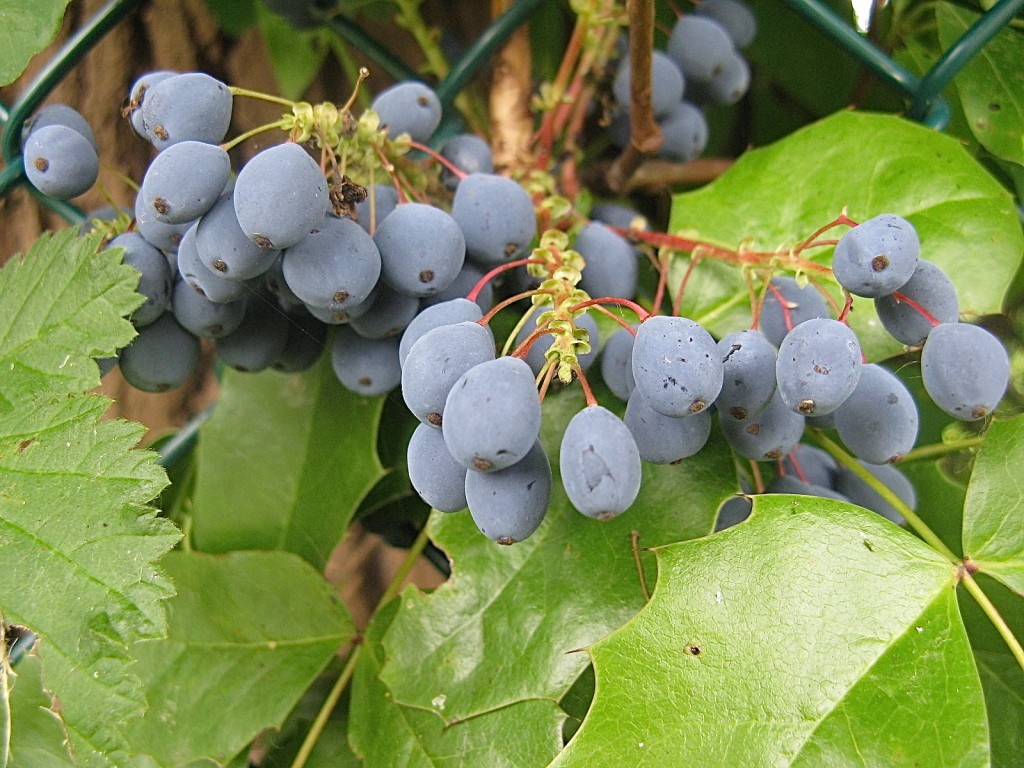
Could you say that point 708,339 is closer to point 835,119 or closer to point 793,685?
point 793,685

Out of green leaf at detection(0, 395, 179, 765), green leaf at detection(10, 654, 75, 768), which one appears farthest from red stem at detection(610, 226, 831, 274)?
green leaf at detection(10, 654, 75, 768)

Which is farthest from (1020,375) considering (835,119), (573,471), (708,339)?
(573,471)

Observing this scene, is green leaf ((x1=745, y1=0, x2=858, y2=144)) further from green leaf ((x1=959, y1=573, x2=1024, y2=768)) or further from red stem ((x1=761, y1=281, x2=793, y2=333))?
green leaf ((x1=959, y1=573, x2=1024, y2=768))

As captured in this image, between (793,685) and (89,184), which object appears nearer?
(793,685)

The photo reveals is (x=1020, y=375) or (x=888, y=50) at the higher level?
(x=888, y=50)

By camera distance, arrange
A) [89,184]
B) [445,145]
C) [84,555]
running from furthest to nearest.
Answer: [445,145] < [89,184] < [84,555]

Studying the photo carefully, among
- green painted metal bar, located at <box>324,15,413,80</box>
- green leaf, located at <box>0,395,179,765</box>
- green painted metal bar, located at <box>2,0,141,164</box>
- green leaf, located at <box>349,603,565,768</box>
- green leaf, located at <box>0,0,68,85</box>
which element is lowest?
green leaf, located at <box>349,603,565,768</box>
